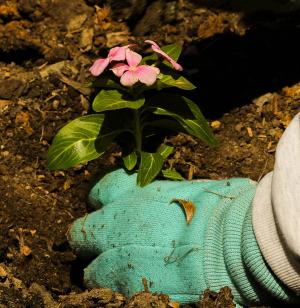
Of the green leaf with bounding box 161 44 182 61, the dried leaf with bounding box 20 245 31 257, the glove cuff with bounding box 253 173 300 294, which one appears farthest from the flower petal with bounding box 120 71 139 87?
the dried leaf with bounding box 20 245 31 257

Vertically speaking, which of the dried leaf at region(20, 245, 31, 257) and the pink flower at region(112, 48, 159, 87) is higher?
the pink flower at region(112, 48, 159, 87)

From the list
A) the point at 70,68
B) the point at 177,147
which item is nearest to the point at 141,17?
the point at 70,68

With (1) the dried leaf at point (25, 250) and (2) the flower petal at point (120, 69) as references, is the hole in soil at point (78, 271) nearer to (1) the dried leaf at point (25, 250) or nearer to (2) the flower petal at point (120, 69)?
(1) the dried leaf at point (25, 250)

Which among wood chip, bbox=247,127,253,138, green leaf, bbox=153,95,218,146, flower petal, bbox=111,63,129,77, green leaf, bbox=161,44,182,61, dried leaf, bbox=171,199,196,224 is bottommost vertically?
wood chip, bbox=247,127,253,138

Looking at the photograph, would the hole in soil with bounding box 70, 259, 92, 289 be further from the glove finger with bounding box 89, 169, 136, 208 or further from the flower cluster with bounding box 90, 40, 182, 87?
the flower cluster with bounding box 90, 40, 182, 87

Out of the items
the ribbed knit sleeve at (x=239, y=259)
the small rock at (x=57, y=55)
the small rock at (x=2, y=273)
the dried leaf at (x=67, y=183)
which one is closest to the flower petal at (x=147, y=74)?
the ribbed knit sleeve at (x=239, y=259)

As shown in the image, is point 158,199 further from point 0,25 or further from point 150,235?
point 0,25

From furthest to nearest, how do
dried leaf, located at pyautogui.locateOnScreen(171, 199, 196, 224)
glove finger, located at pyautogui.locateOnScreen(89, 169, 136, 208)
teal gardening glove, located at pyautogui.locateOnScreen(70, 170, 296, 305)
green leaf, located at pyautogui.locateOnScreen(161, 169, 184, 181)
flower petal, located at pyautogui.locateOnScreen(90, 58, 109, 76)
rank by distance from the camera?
green leaf, located at pyautogui.locateOnScreen(161, 169, 184, 181), glove finger, located at pyautogui.locateOnScreen(89, 169, 136, 208), flower petal, located at pyautogui.locateOnScreen(90, 58, 109, 76), dried leaf, located at pyautogui.locateOnScreen(171, 199, 196, 224), teal gardening glove, located at pyautogui.locateOnScreen(70, 170, 296, 305)

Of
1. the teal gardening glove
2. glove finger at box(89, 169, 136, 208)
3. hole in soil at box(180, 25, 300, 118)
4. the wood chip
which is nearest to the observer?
the teal gardening glove
